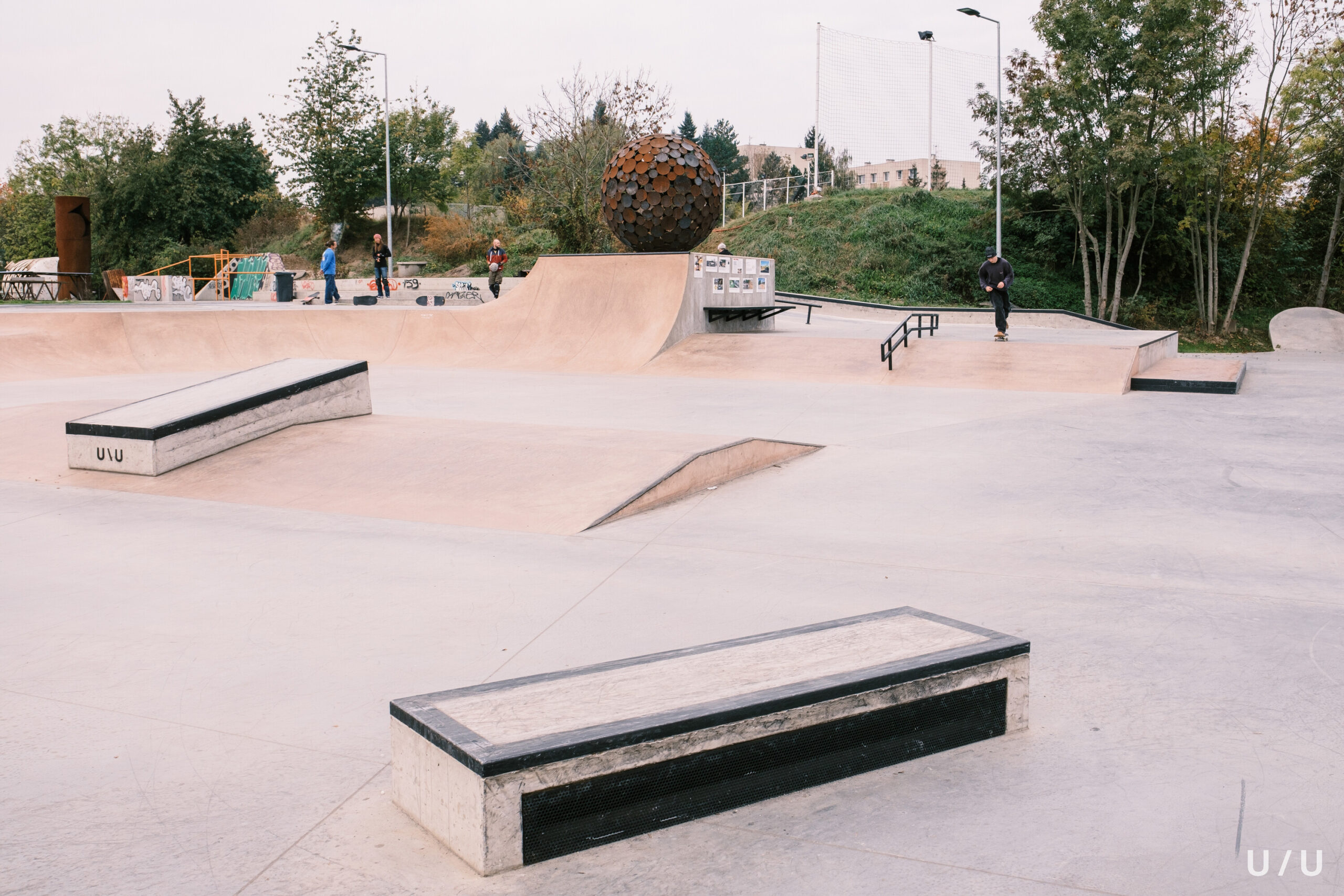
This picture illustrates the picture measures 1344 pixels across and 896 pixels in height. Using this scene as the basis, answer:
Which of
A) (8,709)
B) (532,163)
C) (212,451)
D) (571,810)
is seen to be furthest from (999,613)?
(532,163)

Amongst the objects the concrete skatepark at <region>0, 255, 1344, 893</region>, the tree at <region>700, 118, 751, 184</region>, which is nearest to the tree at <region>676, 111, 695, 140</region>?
the tree at <region>700, 118, 751, 184</region>

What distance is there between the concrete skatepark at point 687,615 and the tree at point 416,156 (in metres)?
36.6

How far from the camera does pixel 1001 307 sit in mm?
14258

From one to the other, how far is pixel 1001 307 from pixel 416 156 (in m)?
36.1

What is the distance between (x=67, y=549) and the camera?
508 cm

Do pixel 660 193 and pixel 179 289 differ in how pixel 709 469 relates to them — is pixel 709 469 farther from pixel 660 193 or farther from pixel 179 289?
pixel 179 289

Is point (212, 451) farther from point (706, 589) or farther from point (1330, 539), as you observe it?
point (1330, 539)

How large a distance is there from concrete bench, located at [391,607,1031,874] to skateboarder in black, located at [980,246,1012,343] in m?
11.7

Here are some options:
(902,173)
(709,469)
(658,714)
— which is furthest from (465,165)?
(658,714)

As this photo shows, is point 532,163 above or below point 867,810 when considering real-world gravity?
above

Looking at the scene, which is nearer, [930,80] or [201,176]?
[930,80]

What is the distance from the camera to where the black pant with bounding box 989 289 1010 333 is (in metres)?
14.2

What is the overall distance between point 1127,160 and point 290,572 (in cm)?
2697

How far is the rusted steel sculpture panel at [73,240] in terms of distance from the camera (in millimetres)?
28875
